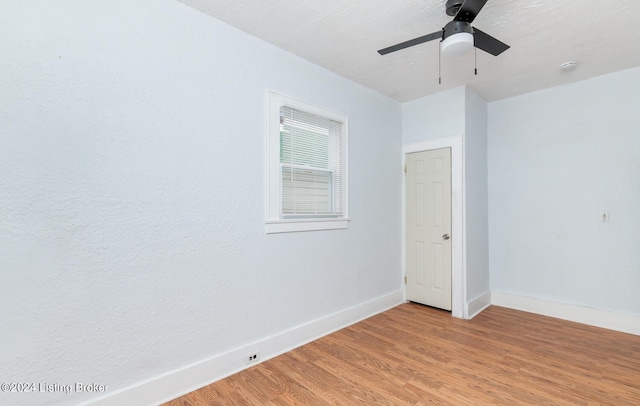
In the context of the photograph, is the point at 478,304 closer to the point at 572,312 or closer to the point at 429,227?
the point at 572,312

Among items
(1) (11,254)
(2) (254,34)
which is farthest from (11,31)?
(2) (254,34)

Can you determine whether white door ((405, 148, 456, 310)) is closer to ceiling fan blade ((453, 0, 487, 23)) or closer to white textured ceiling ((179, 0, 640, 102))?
white textured ceiling ((179, 0, 640, 102))

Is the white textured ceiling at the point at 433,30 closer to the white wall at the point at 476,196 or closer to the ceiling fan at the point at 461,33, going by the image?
the ceiling fan at the point at 461,33

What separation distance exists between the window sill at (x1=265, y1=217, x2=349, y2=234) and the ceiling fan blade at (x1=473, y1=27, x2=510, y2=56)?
1.96 meters

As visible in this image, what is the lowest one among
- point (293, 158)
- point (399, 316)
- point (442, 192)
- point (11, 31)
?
point (399, 316)

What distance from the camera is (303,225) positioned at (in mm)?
2844

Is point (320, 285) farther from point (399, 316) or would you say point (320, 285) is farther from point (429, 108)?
point (429, 108)

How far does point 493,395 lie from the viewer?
2033 millimetres

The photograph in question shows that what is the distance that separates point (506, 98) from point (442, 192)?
1608 mm

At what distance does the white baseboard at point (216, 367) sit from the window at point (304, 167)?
98cm

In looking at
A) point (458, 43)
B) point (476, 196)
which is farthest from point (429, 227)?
point (458, 43)

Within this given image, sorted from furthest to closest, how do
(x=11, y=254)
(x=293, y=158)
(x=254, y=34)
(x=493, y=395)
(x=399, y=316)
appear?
(x=399, y=316) < (x=293, y=158) < (x=254, y=34) < (x=493, y=395) < (x=11, y=254)

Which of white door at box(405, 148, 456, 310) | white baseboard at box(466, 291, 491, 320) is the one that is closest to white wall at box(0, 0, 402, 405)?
white door at box(405, 148, 456, 310)

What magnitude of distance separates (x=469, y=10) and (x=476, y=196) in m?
2.53
